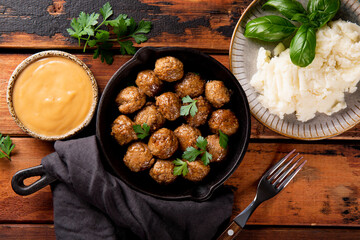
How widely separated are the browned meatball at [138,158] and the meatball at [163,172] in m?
0.05

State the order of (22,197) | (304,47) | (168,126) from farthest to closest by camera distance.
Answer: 1. (22,197)
2. (168,126)
3. (304,47)

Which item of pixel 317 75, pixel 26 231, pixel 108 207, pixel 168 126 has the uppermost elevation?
pixel 317 75

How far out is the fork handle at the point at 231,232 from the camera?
7.68 feet

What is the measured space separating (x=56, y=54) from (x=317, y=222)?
2365mm

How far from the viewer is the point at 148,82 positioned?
86.3 inches

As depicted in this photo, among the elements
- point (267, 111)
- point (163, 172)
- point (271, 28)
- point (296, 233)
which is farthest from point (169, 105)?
point (296, 233)

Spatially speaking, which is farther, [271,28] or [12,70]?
[12,70]

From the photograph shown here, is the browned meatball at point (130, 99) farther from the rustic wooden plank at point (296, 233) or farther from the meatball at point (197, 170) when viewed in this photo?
the rustic wooden plank at point (296, 233)

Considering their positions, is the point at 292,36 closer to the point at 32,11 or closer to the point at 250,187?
the point at 250,187

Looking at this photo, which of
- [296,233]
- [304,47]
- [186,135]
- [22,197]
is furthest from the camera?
[296,233]

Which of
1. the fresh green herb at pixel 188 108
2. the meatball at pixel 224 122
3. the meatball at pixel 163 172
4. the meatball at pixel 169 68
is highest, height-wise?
the meatball at pixel 169 68

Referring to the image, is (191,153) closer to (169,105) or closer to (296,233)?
(169,105)

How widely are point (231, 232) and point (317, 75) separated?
1267mm

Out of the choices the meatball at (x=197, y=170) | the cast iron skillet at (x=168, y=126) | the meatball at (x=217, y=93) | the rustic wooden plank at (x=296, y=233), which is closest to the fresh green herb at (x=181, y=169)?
the meatball at (x=197, y=170)
